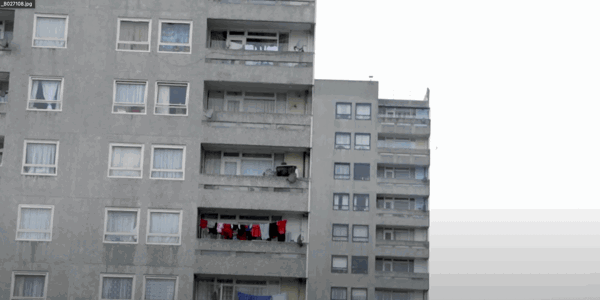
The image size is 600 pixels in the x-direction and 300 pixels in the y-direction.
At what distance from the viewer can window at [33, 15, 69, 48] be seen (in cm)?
3219

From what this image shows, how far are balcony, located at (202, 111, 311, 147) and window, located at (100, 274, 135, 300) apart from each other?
664cm

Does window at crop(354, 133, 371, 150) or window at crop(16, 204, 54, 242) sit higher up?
window at crop(354, 133, 371, 150)

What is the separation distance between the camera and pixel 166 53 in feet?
106

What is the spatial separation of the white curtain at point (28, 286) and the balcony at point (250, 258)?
620cm

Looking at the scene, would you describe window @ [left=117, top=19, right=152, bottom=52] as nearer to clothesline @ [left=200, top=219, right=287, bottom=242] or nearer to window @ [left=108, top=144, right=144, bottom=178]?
window @ [left=108, top=144, right=144, bottom=178]

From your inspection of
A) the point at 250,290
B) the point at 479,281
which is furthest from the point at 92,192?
the point at 479,281

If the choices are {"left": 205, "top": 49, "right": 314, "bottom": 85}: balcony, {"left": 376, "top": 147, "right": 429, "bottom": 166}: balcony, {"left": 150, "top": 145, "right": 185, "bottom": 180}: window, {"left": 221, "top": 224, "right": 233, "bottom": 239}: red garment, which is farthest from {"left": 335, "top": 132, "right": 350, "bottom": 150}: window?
{"left": 150, "top": 145, "right": 185, "bottom": 180}: window

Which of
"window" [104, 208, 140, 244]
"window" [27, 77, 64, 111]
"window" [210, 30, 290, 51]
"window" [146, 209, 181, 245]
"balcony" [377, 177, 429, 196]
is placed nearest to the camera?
"window" [104, 208, 140, 244]

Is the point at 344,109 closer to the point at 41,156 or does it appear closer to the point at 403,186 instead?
the point at 403,186

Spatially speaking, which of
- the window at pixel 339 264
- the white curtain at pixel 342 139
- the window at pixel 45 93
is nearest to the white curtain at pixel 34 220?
the window at pixel 45 93

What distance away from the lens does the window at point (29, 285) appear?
1196 inches

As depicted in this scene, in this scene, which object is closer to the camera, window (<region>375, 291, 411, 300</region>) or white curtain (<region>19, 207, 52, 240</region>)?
white curtain (<region>19, 207, 52, 240</region>)

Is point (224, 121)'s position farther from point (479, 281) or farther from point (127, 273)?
point (479, 281)

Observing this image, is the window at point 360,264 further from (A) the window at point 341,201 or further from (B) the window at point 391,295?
(A) the window at point 341,201
